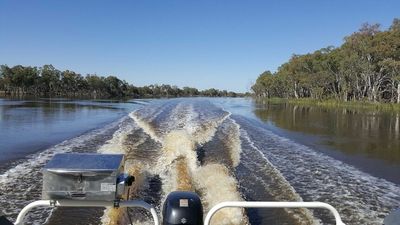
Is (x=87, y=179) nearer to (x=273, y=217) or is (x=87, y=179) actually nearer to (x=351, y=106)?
(x=273, y=217)

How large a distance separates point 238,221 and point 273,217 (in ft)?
4.00

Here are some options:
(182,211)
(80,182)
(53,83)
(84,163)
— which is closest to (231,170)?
(182,211)

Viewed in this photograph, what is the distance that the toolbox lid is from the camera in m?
3.39

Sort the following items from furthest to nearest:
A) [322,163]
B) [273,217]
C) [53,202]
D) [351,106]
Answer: [351,106]
[322,163]
[273,217]
[53,202]

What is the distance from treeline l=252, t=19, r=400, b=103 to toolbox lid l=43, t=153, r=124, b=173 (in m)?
55.0

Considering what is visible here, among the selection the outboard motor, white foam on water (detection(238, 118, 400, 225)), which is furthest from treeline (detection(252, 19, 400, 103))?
the outboard motor

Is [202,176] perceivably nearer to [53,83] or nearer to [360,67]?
[360,67]

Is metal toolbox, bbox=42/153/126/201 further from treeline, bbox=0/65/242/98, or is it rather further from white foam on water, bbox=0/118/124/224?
treeline, bbox=0/65/242/98

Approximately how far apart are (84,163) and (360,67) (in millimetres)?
62552

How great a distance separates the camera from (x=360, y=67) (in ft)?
200

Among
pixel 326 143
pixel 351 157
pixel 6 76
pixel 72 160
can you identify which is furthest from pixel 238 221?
pixel 6 76

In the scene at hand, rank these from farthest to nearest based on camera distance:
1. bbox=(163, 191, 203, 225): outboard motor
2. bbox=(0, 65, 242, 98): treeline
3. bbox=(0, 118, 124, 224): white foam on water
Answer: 1. bbox=(0, 65, 242, 98): treeline
2. bbox=(0, 118, 124, 224): white foam on water
3. bbox=(163, 191, 203, 225): outboard motor

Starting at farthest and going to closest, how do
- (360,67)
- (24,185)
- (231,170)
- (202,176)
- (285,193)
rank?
(360,67)
(231,170)
(202,176)
(285,193)
(24,185)

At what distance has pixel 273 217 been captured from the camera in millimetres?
8109
